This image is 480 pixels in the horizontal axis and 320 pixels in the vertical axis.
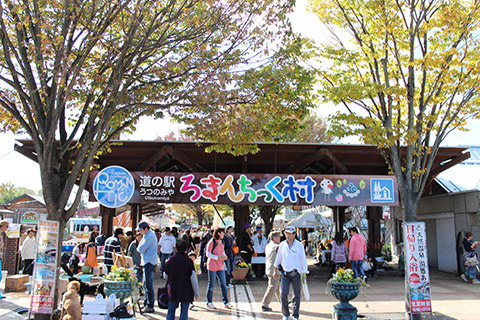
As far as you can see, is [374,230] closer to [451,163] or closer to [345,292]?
[451,163]

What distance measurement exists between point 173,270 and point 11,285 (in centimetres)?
703

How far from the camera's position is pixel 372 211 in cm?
1664

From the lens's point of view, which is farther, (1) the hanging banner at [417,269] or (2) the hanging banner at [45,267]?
(1) the hanging banner at [417,269]

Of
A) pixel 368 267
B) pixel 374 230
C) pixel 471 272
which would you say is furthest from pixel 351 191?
pixel 374 230

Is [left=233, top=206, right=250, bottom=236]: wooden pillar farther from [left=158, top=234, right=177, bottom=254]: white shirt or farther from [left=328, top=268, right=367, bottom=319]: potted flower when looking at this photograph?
[left=328, top=268, right=367, bottom=319]: potted flower

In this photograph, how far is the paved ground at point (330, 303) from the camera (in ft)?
26.8

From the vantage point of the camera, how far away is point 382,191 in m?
12.7

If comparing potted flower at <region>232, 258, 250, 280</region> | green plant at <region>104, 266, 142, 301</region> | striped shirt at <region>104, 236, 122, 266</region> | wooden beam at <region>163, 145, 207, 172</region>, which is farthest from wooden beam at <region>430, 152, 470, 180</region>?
green plant at <region>104, 266, 142, 301</region>

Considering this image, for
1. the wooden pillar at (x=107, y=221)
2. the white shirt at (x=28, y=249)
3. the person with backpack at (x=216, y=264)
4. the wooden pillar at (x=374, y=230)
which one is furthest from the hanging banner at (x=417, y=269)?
the wooden pillar at (x=107, y=221)

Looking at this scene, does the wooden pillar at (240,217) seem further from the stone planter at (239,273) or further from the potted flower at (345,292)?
the potted flower at (345,292)

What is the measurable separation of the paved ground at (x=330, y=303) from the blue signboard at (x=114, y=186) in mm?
2873

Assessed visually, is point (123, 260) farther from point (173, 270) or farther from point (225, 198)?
point (225, 198)

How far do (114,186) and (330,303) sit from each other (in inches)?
277

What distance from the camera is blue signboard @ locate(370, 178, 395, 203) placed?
12.6m
